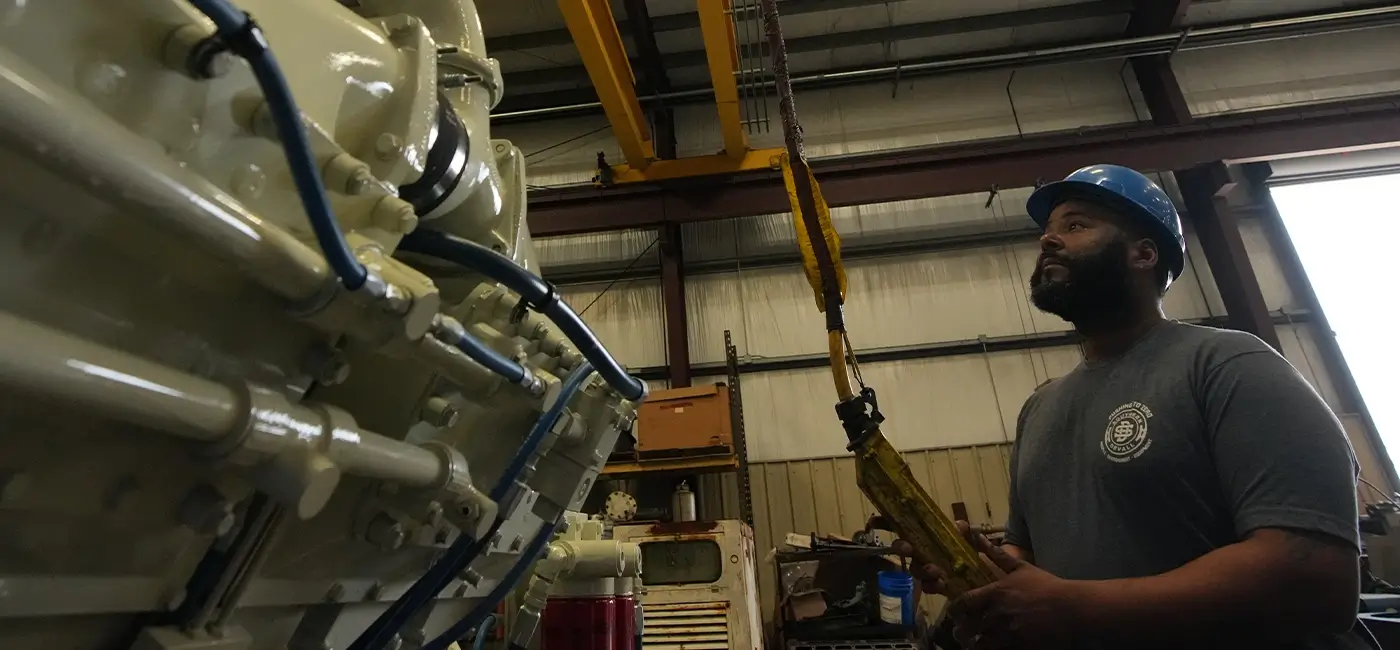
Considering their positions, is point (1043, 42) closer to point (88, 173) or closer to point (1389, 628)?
point (1389, 628)

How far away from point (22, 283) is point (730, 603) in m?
2.47

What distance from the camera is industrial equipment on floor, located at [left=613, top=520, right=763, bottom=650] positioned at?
99.6 inches

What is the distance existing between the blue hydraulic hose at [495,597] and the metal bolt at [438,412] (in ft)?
1.20

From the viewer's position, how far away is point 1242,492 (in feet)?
2.84

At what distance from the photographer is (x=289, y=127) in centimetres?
45

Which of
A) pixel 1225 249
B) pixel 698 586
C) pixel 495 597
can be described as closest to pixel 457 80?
pixel 495 597

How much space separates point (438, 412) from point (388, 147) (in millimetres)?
Answer: 291

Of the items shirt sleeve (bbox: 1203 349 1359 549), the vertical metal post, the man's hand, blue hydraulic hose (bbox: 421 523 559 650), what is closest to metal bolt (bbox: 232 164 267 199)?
blue hydraulic hose (bbox: 421 523 559 650)

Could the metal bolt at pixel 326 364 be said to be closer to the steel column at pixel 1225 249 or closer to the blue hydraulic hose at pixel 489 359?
the blue hydraulic hose at pixel 489 359

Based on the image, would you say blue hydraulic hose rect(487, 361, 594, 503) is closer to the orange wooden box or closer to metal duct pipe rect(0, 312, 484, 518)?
metal duct pipe rect(0, 312, 484, 518)

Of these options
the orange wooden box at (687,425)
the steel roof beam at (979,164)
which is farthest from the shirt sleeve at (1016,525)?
the steel roof beam at (979,164)

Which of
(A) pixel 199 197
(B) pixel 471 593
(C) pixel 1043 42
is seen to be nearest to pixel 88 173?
(A) pixel 199 197

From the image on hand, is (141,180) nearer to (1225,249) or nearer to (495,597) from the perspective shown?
(495,597)

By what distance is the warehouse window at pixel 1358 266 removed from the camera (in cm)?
375
